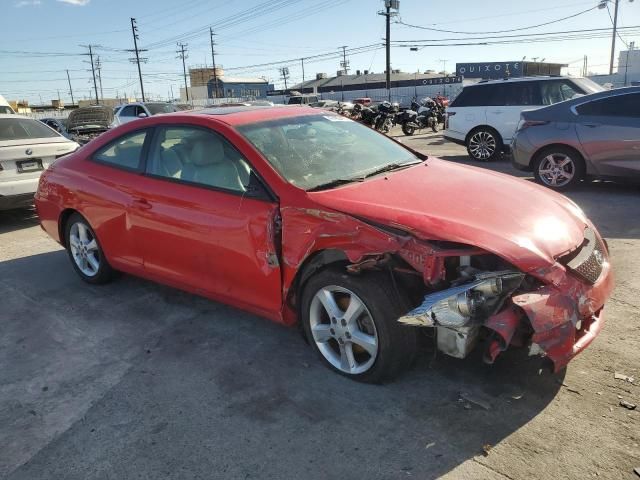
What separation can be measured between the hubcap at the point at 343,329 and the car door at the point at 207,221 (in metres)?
0.31

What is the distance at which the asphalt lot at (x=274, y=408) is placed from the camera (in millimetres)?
2430

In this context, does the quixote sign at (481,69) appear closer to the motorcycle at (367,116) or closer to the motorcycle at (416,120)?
the motorcycle at (367,116)

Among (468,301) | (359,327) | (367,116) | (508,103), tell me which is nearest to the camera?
(468,301)

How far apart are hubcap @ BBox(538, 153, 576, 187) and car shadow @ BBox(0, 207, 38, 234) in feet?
25.0

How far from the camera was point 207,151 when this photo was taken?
146 inches

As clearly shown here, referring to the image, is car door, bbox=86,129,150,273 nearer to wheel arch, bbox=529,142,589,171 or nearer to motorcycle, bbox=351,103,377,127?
wheel arch, bbox=529,142,589,171

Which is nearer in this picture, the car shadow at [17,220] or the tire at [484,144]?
the car shadow at [17,220]

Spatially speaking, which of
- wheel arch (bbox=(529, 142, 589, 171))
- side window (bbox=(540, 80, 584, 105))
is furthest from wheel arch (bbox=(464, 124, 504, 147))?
wheel arch (bbox=(529, 142, 589, 171))

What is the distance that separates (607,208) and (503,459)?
5346 mm

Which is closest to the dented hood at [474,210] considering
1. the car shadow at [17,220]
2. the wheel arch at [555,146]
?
the wheel arch at [555,146]

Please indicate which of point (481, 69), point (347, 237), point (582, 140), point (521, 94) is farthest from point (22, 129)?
point (481, 69)

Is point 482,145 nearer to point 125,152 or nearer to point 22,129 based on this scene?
point 22,129

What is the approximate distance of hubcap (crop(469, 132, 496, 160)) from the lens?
37.3 ft

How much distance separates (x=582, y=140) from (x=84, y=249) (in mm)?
6612
